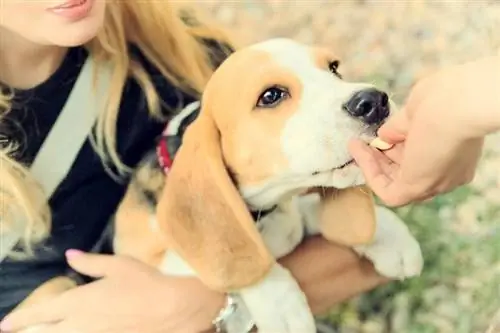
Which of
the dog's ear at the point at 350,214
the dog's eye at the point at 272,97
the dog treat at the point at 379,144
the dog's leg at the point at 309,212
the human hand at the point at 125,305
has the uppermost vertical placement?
the dog's eye at the point at 272,97

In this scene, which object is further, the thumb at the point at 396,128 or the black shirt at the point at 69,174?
the black shirt at the point at 69,174

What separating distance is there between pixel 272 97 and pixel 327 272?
30 cm

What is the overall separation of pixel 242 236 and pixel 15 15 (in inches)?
15.4

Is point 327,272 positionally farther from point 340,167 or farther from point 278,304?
point 340,167

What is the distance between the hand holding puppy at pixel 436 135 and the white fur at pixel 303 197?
0.14 ft

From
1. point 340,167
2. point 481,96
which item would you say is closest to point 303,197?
point 340,167

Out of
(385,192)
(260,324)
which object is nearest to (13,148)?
(260,324)

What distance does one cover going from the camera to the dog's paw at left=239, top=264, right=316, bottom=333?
3.29ft

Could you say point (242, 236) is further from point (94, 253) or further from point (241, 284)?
point (94, 253)

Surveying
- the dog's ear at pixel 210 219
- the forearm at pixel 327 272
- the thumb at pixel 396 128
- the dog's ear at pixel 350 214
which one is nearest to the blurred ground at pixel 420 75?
the forearm at pixel 327 272

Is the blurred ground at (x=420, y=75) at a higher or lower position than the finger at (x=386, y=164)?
lower

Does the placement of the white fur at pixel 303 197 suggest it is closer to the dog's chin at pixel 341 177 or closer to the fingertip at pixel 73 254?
the dog's chin at pixel 341 177

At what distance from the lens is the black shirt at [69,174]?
115 centimetres

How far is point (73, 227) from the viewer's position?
1188 mm
